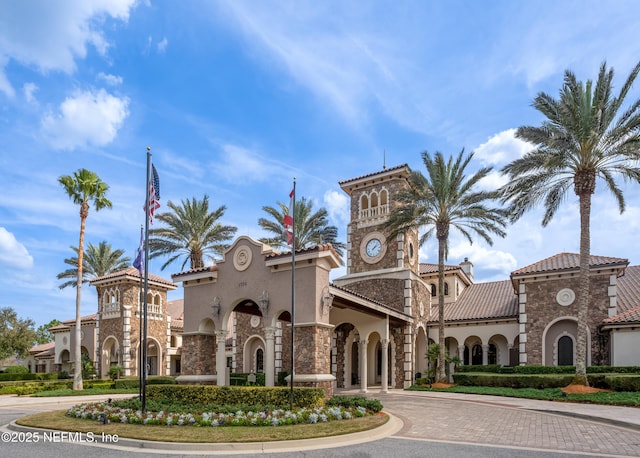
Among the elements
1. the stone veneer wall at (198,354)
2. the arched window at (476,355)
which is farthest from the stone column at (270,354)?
the arched window at (476,355)

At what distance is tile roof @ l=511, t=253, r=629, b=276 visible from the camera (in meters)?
28.8

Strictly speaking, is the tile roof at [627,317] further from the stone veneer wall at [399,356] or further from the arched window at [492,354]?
the stone veneer wall at [399,356]

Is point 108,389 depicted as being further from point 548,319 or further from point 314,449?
point 548,319

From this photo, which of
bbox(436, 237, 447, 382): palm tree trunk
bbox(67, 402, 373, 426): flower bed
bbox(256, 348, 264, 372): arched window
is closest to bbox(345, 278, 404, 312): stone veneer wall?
bbox(436, 237, 447, 382): palm tree trunk

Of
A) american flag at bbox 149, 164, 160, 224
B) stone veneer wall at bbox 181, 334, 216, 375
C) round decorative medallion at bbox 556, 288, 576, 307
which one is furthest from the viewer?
round decorative medallion at bbox 556, 288, 576, 307

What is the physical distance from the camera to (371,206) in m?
35.9

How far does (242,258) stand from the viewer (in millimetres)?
20594

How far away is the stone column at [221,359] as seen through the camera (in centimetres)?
2086

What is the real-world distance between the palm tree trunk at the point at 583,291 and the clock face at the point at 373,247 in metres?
13.6

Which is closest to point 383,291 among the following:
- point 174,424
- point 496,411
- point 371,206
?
point 371,206

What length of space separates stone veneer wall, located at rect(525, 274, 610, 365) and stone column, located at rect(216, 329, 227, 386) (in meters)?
20.0

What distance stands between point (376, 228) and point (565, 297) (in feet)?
42.3

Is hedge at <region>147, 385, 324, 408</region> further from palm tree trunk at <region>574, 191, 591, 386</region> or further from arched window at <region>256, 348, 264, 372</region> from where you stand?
arched window at <region>256, 348, 264, 372</region>

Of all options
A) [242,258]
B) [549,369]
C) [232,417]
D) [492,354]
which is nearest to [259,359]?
[492,354]
